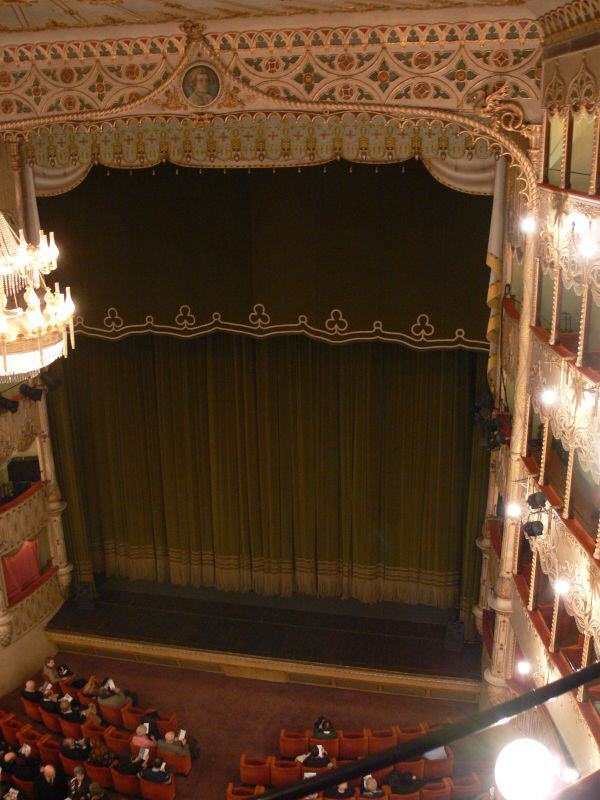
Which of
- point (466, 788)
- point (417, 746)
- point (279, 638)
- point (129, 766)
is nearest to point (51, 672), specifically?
point (129, 766)

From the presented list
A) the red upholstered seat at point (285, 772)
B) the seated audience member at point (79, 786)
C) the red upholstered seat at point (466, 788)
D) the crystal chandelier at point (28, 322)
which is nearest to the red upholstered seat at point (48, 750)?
the seated audience member at point (79, 786)

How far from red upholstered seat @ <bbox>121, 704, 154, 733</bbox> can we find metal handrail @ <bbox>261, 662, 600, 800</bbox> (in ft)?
29.8

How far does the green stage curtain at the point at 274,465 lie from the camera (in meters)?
11.2

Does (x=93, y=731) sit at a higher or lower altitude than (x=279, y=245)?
lower

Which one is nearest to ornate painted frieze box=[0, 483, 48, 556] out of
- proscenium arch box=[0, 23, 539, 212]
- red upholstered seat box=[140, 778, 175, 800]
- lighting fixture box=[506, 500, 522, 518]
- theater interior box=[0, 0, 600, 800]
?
theater interior box=[0, 0, 600, 800]

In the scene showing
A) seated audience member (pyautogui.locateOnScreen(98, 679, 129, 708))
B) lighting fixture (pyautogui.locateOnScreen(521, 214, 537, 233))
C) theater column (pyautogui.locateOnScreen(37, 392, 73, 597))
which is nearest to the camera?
lighting fixture (pyautogui.locateOnScreen(521, 214, 537, 233))

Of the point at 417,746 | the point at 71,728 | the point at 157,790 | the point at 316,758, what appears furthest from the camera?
the point at 71,728

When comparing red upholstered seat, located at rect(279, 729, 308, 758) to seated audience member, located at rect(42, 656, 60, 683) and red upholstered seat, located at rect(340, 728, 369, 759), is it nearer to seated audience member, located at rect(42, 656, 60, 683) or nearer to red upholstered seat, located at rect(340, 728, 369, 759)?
red upholstered seat, located at rect(340, 728, 369, 759)

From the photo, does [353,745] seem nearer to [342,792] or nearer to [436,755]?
[342,792]

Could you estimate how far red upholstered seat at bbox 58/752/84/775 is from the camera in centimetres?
948

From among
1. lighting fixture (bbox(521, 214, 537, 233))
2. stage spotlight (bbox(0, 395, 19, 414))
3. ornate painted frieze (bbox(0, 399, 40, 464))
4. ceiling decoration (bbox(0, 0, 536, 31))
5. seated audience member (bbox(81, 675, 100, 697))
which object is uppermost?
ceiling decoration (bbox(0, 0, 536, 31))

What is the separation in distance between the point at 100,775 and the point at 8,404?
468 centimetres

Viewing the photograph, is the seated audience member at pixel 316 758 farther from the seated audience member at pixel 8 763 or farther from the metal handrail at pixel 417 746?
the metal handrail at pixel 417 746

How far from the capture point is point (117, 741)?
32.0ft
